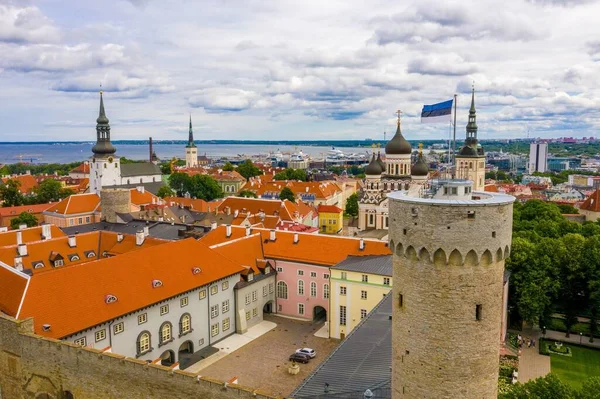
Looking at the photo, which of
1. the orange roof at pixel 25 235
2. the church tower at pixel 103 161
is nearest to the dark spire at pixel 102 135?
the church tower at pixel 103 161

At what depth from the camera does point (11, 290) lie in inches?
1212

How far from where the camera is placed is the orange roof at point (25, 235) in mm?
48406

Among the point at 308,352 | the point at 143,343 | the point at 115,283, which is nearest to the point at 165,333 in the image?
the point at 143,343

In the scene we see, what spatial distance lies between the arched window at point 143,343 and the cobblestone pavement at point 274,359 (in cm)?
421

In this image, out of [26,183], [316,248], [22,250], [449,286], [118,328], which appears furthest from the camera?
[26,183]

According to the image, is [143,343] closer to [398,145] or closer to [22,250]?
[22,250]

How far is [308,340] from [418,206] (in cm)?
3021

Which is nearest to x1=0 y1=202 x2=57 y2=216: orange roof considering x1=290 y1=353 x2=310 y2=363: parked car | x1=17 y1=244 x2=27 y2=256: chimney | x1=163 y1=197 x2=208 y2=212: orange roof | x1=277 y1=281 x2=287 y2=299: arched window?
x1=163 y1=197 x2=208 y2=212: orange roof

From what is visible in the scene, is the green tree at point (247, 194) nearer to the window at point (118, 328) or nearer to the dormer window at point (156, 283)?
the dormer window at point (156, 283)

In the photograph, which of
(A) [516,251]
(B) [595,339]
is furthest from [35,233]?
(B) [595,339]

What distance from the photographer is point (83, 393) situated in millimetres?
26250

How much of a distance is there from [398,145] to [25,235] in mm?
49476

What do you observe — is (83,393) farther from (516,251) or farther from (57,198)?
(57,198)

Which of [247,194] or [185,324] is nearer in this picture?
[185,324]
